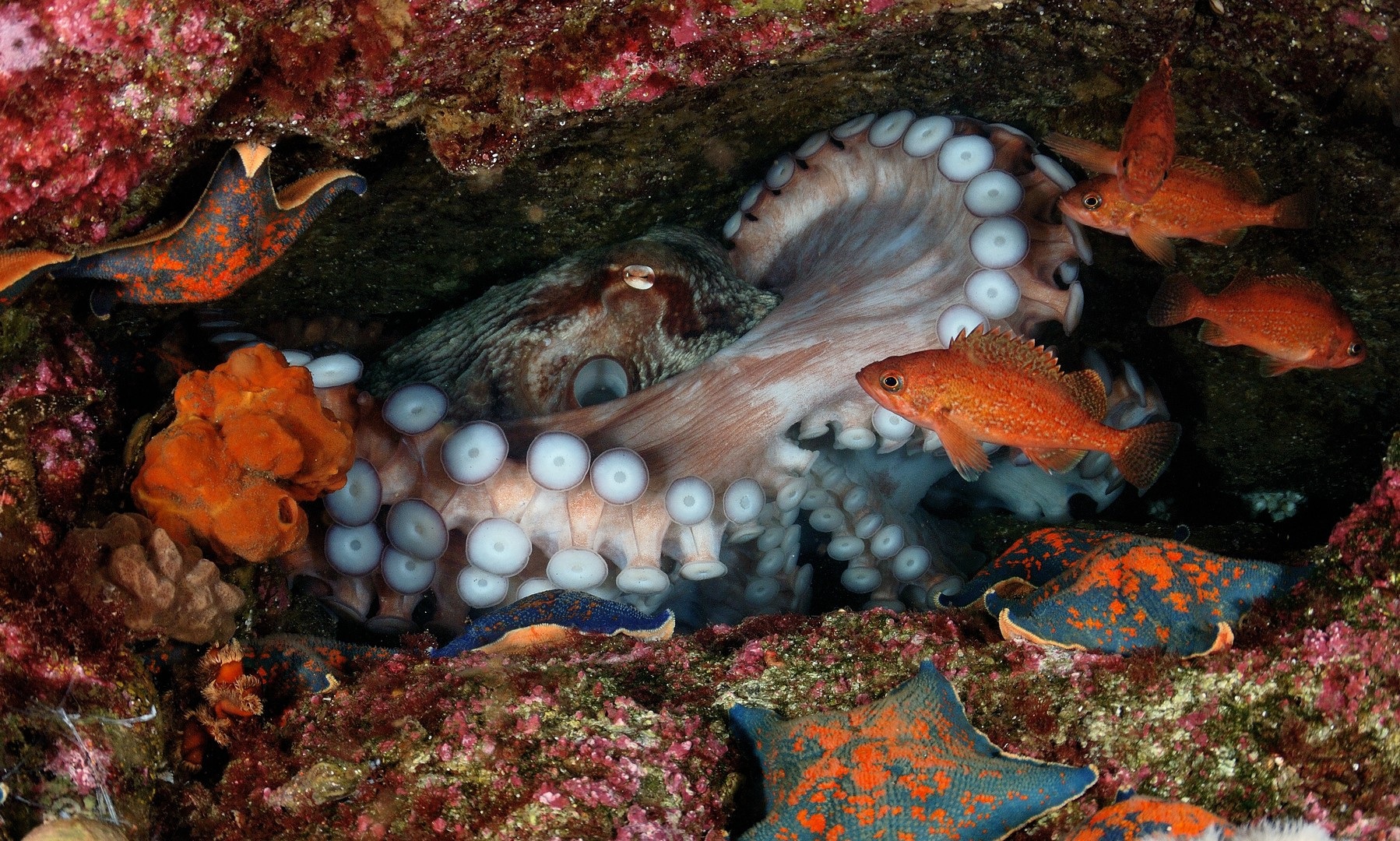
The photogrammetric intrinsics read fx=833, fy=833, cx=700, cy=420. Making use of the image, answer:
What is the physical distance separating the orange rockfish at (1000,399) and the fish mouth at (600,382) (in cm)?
148

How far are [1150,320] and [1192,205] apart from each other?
0.54m

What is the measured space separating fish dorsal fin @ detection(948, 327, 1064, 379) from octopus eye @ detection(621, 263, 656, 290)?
1.47m

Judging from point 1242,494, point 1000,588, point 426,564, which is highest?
point 1000,588

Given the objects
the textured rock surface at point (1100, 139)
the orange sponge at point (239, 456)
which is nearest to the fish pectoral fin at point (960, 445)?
the textured rock surface at point (1100, 139)

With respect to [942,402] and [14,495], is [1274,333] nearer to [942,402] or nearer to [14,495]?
[942,402]

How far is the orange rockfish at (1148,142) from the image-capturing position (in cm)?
299

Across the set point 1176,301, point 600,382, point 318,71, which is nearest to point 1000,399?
point 1176,301

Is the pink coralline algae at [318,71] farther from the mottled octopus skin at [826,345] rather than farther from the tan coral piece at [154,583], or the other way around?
the mottled octopus skin at [826,345]

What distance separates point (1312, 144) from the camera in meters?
3.43

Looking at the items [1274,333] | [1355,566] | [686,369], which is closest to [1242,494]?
[1274,333]

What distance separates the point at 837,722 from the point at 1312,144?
314 centimetres

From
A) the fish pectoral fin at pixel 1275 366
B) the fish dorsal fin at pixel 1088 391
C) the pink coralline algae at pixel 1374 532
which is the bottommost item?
the fish pectoral fin at pixel 1275 366

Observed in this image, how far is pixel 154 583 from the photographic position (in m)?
2.48

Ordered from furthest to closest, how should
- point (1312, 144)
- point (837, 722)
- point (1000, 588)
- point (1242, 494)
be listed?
point (1242, 494) → point (1312, 144) → point (1000, 588) → point (837, 722)
